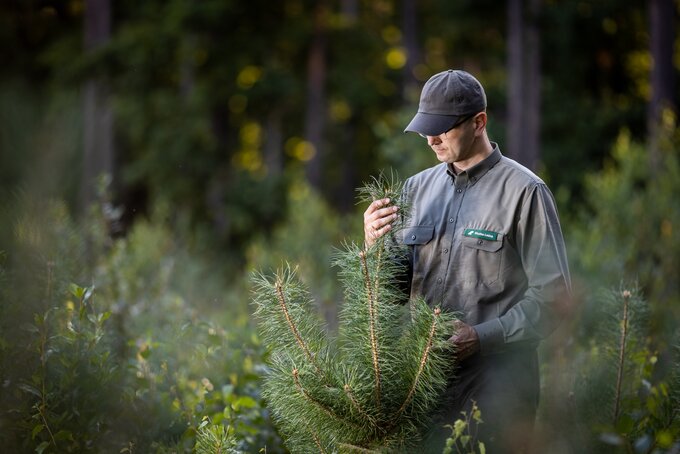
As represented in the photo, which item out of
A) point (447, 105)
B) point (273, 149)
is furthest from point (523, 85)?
point (447, 105)

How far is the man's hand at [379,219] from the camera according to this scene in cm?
300

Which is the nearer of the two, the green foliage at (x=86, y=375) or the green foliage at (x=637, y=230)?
the green foliage at (x=86, y=375)

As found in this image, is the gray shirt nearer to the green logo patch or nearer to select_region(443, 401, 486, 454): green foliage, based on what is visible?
the green logo patch

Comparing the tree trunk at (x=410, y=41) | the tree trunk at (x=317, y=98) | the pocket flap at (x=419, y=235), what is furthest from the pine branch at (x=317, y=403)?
the tree trunk at (x=410, y=41)

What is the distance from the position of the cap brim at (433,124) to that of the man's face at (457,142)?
0.04 m

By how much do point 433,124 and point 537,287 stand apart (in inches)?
28.6

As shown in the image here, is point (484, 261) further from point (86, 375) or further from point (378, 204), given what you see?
point (86, 375)

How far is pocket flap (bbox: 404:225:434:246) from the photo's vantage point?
3.33 meters

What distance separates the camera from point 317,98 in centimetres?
2403

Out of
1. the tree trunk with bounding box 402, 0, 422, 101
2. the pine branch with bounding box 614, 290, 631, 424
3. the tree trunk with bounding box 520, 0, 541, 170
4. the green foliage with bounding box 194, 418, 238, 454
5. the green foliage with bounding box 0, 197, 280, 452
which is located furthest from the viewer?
the tree trunk with bounding box 402, 0, 422, 101

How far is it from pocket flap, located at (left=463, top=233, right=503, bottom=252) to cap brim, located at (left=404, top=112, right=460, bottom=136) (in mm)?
431

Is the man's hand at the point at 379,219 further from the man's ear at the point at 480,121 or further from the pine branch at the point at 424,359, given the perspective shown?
the man's ear at the point at 480,121

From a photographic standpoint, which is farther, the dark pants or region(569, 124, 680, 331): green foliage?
region(569, 124, 680, 331): green foliage

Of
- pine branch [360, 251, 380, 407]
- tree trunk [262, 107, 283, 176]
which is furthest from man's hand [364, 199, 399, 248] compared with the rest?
tree trunk [262, 107, 283, 176]
